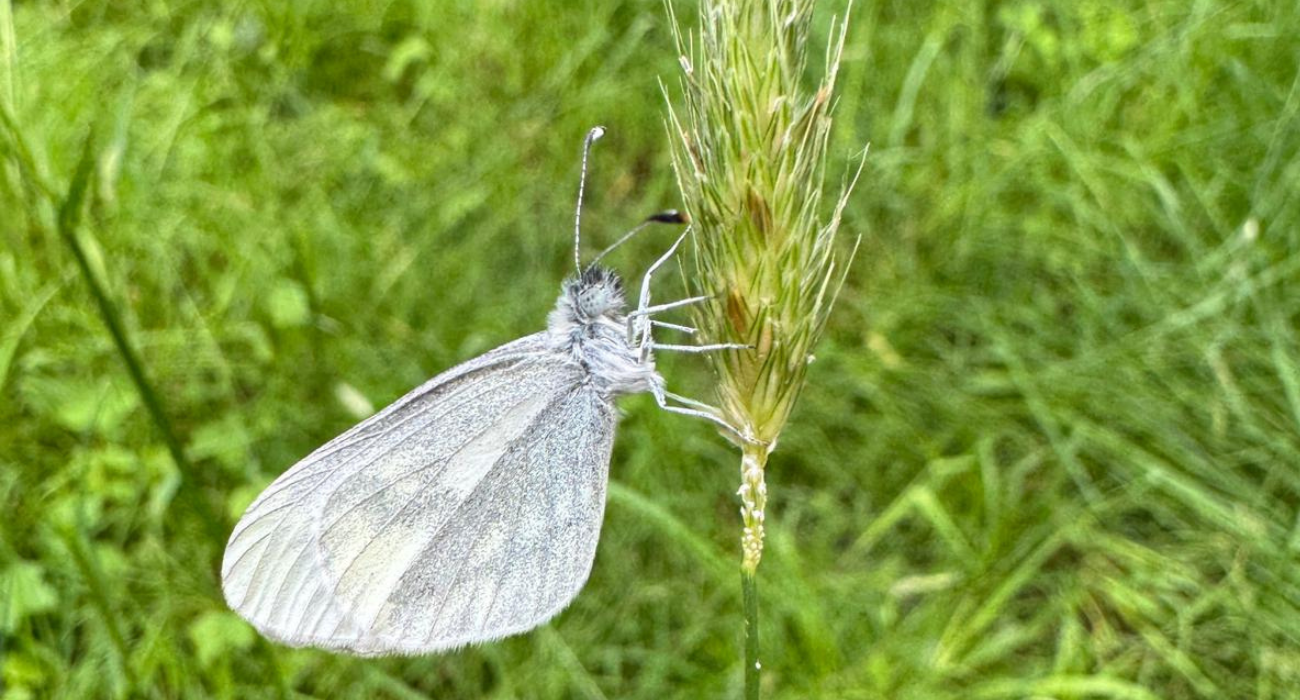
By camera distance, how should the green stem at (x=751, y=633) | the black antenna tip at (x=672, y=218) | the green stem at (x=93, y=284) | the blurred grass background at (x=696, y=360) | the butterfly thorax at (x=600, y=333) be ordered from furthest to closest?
the blurred grass background at (x=696, y=360) < the butterfly thorax at (x=600, y=333) < the black antenna tip at (x=672, y=218) < the green stem at (x=93, y=284) < the green stem at (x=751, y=633)

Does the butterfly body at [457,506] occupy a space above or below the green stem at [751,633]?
below

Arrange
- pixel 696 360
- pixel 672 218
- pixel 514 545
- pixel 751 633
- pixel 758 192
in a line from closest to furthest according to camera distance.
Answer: pixel 751 633 → pixel 758 192 → pixel 672 218 → pixel 514 545 → pixel 696 360

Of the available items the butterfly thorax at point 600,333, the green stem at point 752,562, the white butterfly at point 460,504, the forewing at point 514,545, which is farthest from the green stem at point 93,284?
the green stem at point 752,562

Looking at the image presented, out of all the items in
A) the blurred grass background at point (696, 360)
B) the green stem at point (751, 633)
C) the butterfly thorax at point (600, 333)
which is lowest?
the blurred grass background at point (696, 360)

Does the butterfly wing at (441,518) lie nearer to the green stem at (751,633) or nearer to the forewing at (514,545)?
the forewing at (514,545)

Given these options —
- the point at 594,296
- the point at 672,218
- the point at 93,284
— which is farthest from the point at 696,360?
the point at 93,284

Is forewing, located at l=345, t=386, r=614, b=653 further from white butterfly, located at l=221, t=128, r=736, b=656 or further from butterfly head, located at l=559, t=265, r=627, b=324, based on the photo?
A: butterfly head, located at l=559, t=265, r=627, b=324

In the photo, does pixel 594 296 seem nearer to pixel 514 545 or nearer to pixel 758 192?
pixel 514 545

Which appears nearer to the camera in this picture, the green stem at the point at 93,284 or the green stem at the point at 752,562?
the green stem at the point at 752,562
